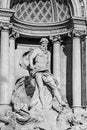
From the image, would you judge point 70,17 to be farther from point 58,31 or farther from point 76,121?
point 76,121

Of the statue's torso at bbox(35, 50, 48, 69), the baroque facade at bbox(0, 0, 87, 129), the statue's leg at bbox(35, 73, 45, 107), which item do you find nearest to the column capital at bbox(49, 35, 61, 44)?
the baroque facade at bbox(0, 0, 87, 129)

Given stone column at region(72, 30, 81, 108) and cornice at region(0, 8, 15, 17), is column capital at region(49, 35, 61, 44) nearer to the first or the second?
stone column at region(72, 30, 81, 108)

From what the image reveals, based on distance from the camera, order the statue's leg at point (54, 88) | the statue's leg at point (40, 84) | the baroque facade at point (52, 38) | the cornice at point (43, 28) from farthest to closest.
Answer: the cornice at point (43, 28), the baroque facade at point (52, 38), the statue's leg at point (54, 88), the statue's leg at point (40, 84)

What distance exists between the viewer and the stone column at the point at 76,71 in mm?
21047

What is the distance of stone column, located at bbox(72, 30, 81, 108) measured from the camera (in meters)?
21.0

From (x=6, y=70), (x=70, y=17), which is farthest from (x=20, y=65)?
(x=70, y=17)

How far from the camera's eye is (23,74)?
73.2ft

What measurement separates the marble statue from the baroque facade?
77 cm

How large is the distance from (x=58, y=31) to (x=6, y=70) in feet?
12.1

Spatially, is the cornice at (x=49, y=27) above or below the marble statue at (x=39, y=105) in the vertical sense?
above

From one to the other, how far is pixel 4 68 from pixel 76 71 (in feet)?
11.5

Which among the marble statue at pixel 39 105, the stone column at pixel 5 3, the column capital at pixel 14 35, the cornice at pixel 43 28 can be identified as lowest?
the marble statue at pixel 39 105

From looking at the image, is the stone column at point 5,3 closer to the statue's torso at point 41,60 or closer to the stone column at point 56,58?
the statue's torso at point 41,60

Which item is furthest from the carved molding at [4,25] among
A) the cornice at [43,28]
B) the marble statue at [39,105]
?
the marble statue at [39,105]
